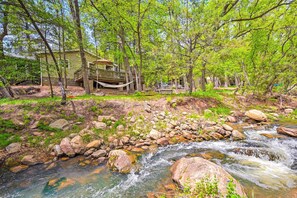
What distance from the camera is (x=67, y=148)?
373 cm

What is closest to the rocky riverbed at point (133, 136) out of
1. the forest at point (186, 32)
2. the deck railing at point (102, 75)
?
the forest at point (186, 32)

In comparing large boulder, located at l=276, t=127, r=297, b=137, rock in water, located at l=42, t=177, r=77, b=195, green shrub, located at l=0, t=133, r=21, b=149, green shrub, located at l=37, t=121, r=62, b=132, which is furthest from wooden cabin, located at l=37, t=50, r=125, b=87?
large boulder, located at l=276, t=127, r=297, b=137

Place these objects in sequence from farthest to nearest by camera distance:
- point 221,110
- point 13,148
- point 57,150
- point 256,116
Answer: point 221,110, point 256,116, point 57,150, point 13,148

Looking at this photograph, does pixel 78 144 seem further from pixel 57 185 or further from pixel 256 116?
pixel 256 116

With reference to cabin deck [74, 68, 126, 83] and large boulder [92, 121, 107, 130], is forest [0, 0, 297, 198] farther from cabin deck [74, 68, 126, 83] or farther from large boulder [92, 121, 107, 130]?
cabin deck [74, 68, 126, 83]

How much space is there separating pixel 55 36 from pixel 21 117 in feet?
10.7

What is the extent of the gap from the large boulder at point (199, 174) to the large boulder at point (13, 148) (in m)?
4.10

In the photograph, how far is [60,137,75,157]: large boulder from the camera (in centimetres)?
366

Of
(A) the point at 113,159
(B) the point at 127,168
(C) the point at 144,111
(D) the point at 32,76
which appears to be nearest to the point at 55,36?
(D) the point at 32,76

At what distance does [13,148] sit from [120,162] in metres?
2.99

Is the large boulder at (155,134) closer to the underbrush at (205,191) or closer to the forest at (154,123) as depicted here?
the forest at (154,123)

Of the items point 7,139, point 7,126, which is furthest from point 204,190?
point 7,126

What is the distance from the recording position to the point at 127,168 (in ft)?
9.90

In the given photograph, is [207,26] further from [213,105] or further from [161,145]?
[161,145]
